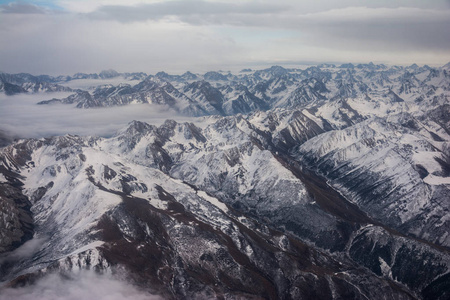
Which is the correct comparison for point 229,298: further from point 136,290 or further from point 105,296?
point 105,296

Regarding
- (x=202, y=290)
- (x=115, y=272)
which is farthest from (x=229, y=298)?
(x=115, y=272)

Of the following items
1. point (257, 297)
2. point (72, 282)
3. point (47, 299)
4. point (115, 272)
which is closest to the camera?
point (47, 299)

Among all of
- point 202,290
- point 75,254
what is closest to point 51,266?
point 75,254

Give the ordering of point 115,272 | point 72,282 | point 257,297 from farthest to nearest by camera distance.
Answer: point 257,297 → point 115,272 → point 72,282

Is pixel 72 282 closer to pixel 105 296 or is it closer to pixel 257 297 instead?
pixel 105 296

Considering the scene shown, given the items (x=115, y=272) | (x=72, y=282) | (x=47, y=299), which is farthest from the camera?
(x=115, y=272)

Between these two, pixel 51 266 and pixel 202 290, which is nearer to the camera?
pixel 51 266

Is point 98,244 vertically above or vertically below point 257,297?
above

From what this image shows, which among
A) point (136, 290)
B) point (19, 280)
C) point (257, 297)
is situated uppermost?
point (19, 280)

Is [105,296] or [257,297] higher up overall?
[105,296]
